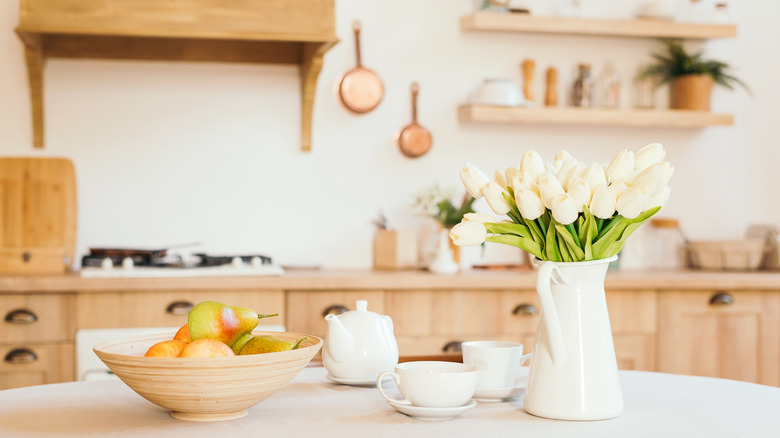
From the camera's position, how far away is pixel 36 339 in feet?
8.79

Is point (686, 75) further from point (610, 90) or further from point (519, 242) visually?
point (519, 242)

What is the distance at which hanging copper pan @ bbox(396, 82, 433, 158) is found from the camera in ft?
11.1

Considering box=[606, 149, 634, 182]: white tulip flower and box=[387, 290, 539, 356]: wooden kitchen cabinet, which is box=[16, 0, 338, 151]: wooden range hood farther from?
box=[606, 149, 634, 182]: white tulip flower

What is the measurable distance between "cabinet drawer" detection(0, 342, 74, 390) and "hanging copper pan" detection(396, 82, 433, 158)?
56.3 inches

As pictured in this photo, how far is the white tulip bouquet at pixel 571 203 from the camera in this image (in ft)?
3.82

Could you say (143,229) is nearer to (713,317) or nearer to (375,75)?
(375,75)

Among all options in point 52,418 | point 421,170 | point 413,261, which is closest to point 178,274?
point 413,261

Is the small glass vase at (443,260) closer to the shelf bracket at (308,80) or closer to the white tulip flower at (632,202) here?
the shelf bracket at (308,80)

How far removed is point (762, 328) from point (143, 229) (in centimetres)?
228

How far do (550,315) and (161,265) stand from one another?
1.94m

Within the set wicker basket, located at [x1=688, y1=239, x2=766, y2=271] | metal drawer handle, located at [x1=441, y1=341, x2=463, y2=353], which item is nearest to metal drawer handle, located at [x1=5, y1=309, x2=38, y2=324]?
metal drawer handle, located at [x1=441, y1=341, x2=463, y2=353]

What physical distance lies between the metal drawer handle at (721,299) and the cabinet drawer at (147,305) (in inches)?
60.0

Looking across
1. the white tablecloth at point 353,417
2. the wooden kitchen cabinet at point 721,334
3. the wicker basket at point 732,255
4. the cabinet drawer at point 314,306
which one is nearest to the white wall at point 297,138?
the wicker basket at point 732,255

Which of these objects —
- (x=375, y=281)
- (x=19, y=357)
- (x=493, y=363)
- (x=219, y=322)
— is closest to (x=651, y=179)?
(x=493, y=363)
